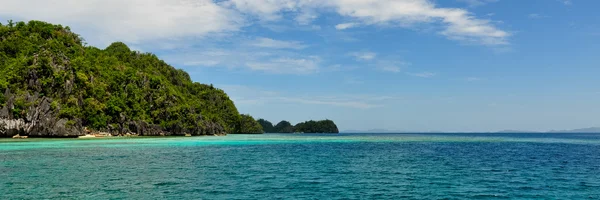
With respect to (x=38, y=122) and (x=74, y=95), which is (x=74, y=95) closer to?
(x=74, y=95)

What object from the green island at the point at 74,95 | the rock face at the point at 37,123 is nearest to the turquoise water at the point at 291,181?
the rock face at the point at 37,123

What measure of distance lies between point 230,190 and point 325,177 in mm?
6914

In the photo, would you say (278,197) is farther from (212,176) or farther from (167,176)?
(167,176)

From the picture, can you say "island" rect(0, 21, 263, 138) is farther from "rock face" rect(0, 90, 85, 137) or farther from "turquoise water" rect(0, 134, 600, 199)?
"turquoise water" rect(0, 134, 600, 199)

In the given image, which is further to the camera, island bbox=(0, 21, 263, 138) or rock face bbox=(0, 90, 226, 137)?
island bbox=(0, 21, 263, 138)

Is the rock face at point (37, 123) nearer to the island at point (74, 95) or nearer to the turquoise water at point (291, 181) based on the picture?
the island at point (74, 95)

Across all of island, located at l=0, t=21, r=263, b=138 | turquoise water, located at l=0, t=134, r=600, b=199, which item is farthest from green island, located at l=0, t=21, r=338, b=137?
turquoise water, located at l=0, t=134, r=600, b=199

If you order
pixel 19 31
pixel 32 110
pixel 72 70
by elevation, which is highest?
pixel 19 31

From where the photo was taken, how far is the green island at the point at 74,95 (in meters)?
89.6

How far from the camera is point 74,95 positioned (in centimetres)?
9994

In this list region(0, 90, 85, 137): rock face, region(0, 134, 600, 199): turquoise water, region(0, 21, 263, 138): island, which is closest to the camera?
region(0, 134, 600, 199): turquoise water

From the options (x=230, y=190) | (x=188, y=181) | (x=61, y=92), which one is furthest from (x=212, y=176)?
(x=61, y=92)

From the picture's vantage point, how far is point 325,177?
81.3 feet

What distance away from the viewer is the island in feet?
294
